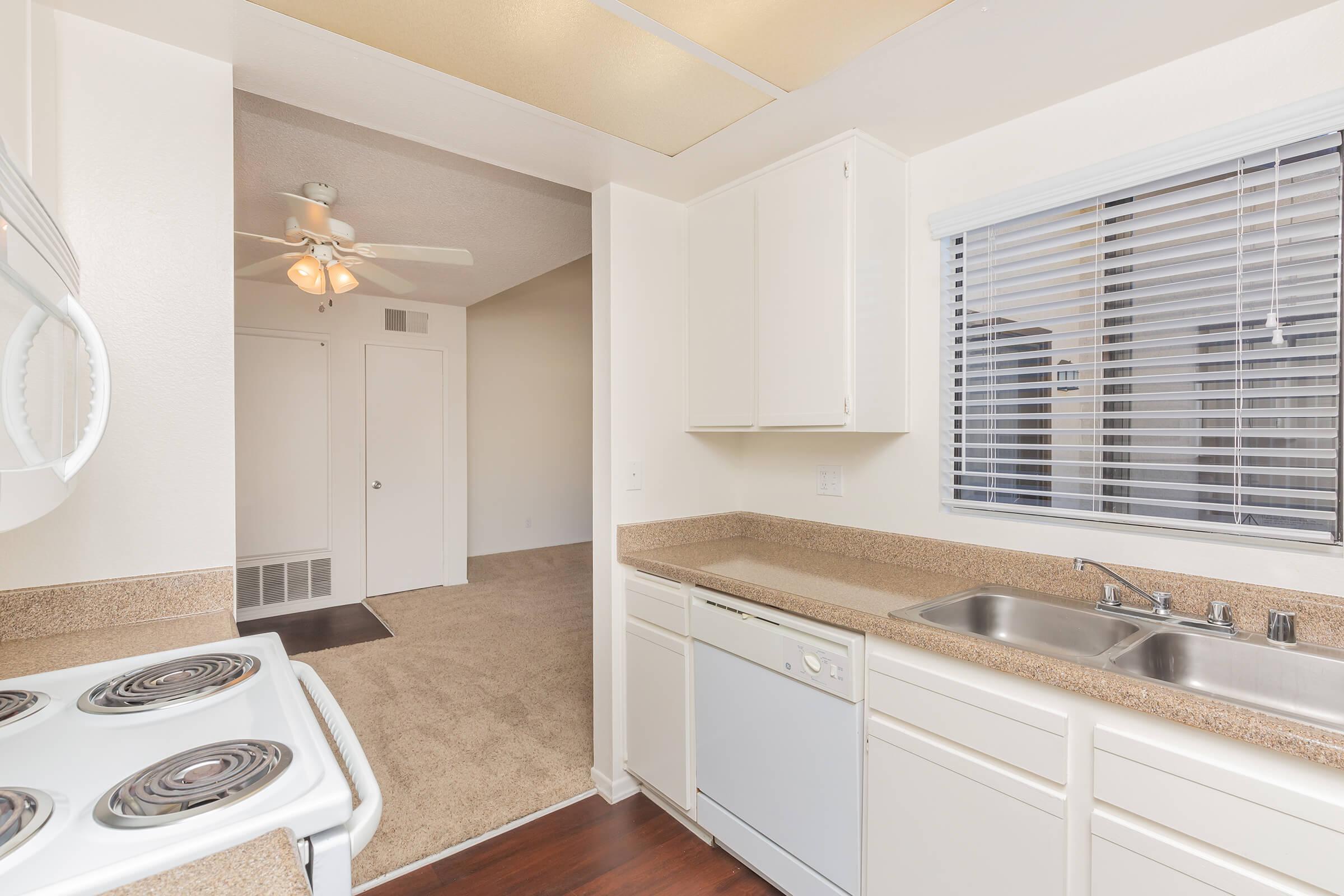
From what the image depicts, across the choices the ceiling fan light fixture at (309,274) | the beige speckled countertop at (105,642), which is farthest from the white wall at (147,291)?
the ceiling fan light fixture at (309,274)

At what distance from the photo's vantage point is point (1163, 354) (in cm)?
164

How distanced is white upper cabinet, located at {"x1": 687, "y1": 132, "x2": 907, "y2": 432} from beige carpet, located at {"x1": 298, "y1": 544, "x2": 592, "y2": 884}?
1.64m

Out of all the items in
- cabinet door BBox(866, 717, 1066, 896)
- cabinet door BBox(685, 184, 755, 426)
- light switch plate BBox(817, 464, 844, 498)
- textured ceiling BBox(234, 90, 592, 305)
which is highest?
textured ceiling BBox(234, 90, 592, 305)

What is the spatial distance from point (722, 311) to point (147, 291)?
1740 mm

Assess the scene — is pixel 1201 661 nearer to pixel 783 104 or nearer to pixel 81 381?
pixel 783 104

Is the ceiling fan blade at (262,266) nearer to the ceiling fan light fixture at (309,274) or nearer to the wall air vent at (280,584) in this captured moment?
the ceiling fan light fixture at (309,274)

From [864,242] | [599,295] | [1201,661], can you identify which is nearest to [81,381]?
[599,295]

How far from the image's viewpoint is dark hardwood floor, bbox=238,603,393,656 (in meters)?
4.11

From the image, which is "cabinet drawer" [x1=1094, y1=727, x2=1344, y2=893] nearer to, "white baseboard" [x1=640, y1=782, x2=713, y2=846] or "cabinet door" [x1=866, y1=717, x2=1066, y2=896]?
"cabinet door" [x1=866, y1=717, x2=1066, y2=896]

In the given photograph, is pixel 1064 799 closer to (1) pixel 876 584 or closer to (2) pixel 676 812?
(1) pixel 876 584

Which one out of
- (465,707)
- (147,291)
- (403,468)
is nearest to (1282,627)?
(147,291)

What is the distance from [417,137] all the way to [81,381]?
1.22 metres

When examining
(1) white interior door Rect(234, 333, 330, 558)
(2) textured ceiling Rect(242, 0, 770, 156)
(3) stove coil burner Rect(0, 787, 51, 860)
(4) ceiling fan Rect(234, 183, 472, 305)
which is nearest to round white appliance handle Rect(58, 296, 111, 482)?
(3) stove coil burner Rect(0, 787, 51, 860)

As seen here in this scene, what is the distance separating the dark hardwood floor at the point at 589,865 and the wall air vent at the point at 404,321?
4.28 m
